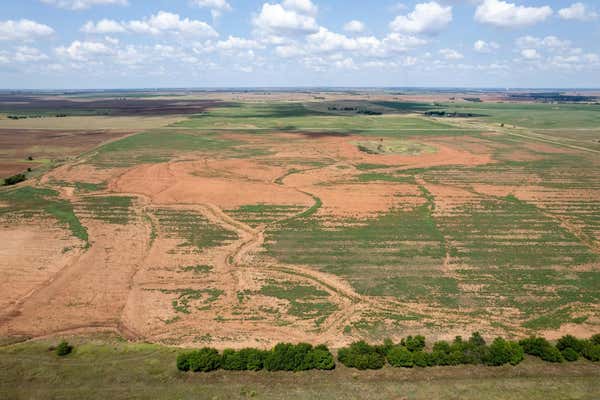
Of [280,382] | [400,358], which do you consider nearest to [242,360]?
[280,382]

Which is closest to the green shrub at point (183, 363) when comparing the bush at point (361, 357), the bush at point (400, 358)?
the bush at point (361, 357)

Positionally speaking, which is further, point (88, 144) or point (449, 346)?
point (88, 144)

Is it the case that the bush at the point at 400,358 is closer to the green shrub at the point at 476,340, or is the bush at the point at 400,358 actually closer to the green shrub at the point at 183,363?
the green shrub at the point at 476,340

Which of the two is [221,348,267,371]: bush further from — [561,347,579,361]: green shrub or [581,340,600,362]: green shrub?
[581,340,600,362]: green shrub

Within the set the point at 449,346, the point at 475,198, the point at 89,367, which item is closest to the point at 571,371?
the point at 449,346

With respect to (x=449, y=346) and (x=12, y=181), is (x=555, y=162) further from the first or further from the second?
(x=12, y=181)

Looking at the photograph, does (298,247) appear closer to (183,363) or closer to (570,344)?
(183,363)
